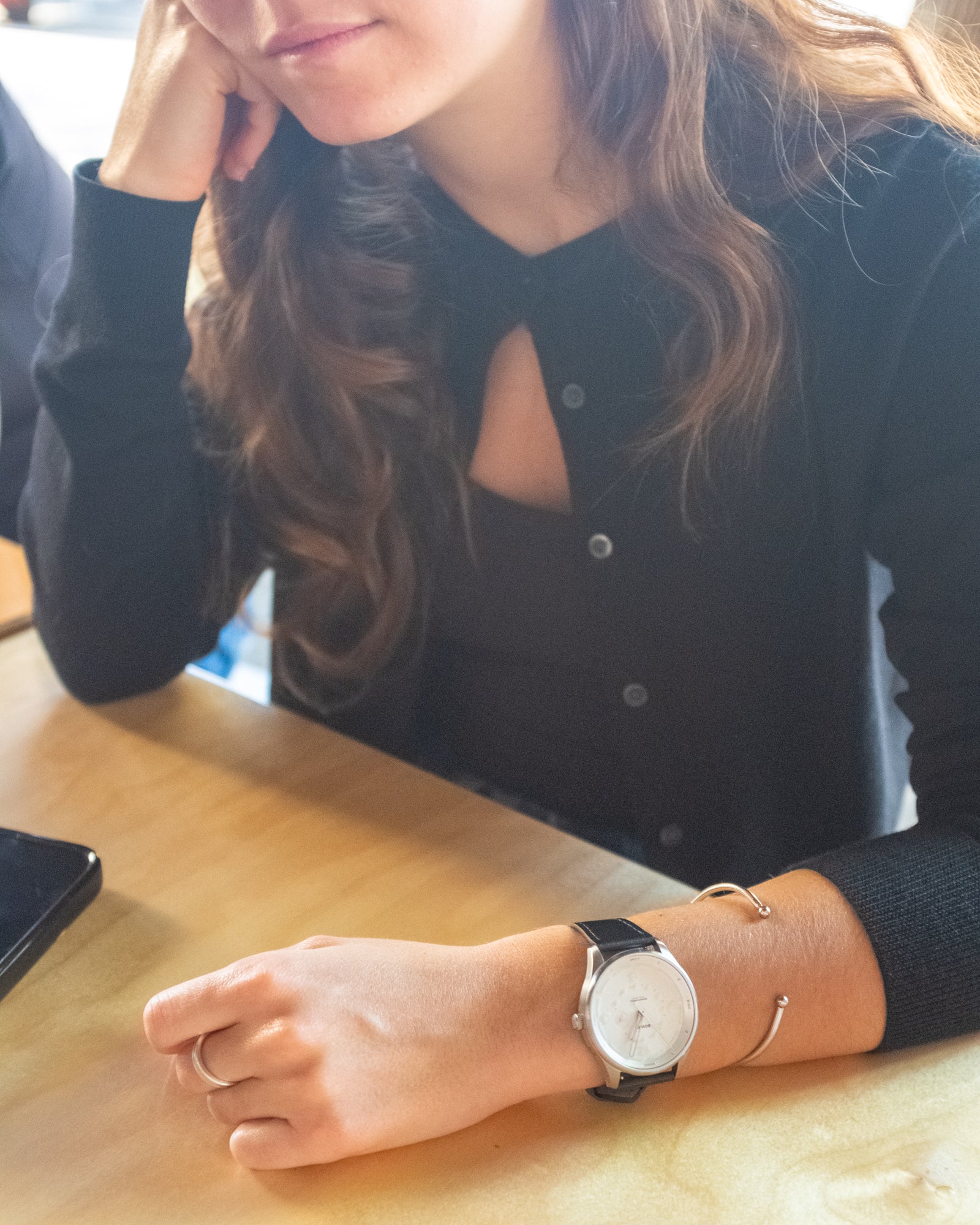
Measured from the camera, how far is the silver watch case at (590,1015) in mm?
502

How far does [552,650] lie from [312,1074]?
19.6 inches

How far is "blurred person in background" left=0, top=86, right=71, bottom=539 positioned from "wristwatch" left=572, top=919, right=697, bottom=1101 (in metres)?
0.86

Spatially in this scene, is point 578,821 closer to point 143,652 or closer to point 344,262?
point 143,652

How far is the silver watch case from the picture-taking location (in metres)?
0.50

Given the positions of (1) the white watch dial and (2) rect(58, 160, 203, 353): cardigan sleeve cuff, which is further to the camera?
(2) rect(58, 160, 203, 353): cardigan sleeve cuff

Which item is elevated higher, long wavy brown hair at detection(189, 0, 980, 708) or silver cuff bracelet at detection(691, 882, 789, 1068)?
long wavy brown hair at detection(189, 0, 980, 708)

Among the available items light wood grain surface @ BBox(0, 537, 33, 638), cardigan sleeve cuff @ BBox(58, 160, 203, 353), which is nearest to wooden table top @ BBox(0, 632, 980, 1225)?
light wood grain surface @ BBox(0, 537, 33, 638)

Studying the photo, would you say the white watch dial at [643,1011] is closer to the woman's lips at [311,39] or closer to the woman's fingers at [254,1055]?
the woman's fingers at [254,1055]

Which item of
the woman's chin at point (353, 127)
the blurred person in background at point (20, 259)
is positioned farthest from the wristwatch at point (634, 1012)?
the blurred person in background at point (20, 259)

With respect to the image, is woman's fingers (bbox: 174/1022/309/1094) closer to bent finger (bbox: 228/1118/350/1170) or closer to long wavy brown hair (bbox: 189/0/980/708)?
bent finger (bbox: 228/1118/350/1170)

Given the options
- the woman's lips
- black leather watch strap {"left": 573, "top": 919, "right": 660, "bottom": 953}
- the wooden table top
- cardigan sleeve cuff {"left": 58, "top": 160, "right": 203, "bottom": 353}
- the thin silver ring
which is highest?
the woman's lips

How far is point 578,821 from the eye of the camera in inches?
39.0

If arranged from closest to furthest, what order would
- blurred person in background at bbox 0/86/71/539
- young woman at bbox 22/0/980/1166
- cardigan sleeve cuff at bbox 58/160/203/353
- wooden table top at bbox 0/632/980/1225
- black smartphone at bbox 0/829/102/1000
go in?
wooden table top at bbox 0/632/980/1225 → black smartphone at bbox 0/829/102/1000 → young woman at bbox 22/0/980/1166 → cardigan sleeve cuff at bbox 58/160/203/353 → blurred person in background at bbox 0/86/71/539

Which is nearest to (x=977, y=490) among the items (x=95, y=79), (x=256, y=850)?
(x=256, y=850)
